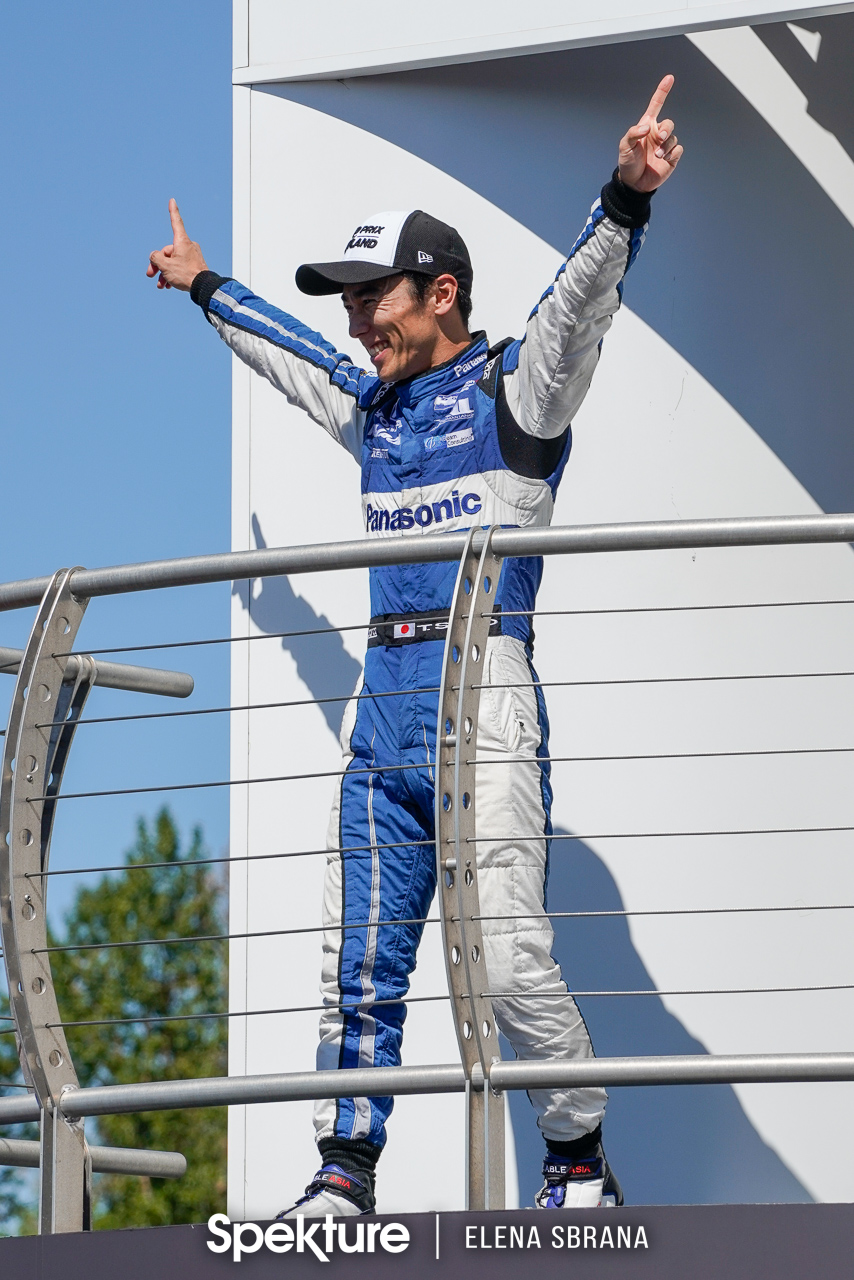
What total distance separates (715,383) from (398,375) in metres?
1.33

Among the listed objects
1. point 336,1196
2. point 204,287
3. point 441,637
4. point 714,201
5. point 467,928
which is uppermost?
point 714,201

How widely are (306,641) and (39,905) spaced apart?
2192 millimetres

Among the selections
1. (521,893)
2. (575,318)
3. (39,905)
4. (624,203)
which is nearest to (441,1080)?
(39,905)

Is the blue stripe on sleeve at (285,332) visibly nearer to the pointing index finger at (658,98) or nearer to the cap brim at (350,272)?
the cap brim at (350,272)

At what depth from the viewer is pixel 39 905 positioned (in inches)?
110

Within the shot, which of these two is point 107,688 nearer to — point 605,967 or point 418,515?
point 418,515

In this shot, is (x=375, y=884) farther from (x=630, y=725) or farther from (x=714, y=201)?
(x=714, y=201)

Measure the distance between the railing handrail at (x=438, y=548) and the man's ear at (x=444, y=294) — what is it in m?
1.19

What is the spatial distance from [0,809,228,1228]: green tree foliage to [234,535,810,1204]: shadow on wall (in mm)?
24677

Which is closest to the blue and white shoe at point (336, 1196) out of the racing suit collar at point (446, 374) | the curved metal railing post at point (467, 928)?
the curved metal railing post at point (467, 928)

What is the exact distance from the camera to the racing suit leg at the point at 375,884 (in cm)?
324

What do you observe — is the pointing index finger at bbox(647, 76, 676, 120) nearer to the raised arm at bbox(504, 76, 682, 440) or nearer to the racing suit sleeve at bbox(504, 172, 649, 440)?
the raised arm at bbox(504, 76, 682, 440)

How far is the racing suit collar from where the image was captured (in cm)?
380

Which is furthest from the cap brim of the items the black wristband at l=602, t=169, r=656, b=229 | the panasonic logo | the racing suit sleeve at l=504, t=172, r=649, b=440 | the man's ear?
the black wristband at l=602, t=169, r=656, b=229
